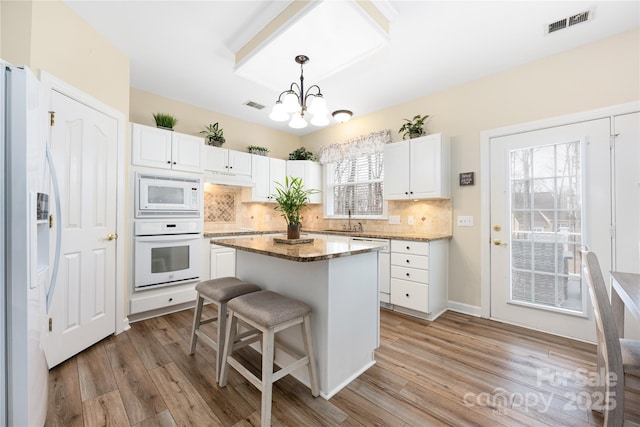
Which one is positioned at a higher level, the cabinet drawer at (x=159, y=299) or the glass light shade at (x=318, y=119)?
the glass light shade at (x=318, y=119)

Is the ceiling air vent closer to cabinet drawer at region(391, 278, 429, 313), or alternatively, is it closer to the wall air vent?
cabinet drawer at region(391, 278, 429, 313)

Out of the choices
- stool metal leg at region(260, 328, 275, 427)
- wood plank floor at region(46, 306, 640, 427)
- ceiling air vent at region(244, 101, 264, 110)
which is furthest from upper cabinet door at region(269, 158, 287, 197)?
stool metal leg at region(260, 328, 275, 427)

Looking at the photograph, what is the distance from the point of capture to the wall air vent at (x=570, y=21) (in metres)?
2.08

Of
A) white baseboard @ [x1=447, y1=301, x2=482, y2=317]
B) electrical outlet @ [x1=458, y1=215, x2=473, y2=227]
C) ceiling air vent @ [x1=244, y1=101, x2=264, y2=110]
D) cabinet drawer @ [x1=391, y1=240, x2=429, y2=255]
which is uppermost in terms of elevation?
ceiling air vent @ [x1=244, y1=101, x2=264, y2=110]

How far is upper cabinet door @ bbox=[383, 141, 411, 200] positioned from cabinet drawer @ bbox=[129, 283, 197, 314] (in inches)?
109

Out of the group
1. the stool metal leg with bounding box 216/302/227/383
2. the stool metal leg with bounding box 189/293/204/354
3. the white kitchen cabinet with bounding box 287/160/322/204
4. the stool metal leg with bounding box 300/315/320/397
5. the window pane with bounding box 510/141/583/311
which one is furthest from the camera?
the white kitchen cabinet with bounding box 287/160/322/204

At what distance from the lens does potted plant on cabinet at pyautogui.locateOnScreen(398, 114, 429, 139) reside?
3398 millimetres

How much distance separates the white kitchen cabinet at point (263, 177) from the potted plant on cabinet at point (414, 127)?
203 centimetres

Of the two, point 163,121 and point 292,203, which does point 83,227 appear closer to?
point 163,121

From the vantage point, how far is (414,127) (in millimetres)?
3416

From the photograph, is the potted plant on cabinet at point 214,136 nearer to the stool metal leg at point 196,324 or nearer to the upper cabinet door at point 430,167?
the stool metal leg at point 196,324

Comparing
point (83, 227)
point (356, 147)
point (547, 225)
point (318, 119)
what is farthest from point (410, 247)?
point (83, 227)

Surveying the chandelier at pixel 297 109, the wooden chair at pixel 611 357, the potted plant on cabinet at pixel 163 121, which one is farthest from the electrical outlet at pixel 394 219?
the potted plant on cabinet at pixel 163 121

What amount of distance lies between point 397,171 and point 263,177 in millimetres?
2098
